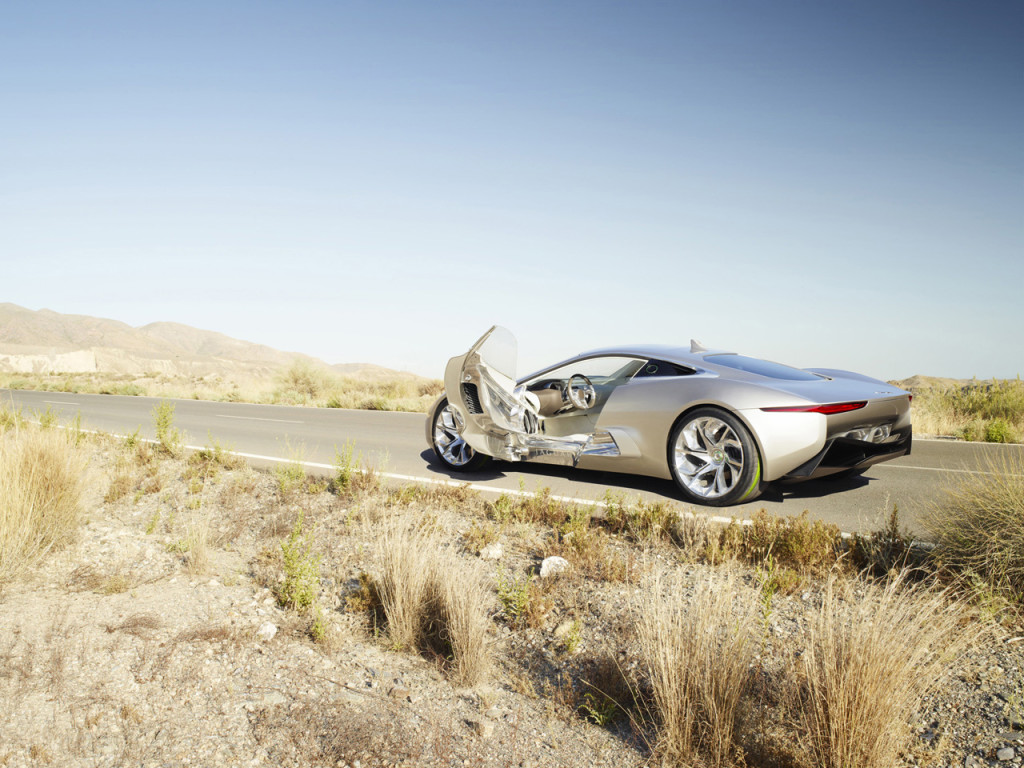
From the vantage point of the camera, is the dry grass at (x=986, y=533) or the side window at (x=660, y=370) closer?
the dry grass at (x=986, y=533)

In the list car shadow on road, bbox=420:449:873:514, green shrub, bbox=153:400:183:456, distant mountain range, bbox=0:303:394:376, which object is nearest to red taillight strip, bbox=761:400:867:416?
car shadow on road, bbox=420:449:873:514

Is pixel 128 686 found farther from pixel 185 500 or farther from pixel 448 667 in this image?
pixel 185 500

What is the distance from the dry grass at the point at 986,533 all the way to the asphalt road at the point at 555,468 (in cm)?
20

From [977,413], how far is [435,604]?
13203 mm

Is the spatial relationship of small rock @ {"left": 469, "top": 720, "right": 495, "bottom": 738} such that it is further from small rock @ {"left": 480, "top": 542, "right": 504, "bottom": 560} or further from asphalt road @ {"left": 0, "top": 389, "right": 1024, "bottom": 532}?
asphalt road @ {"left": 0, "top": 389, "right": 1024, "bottom": 532}

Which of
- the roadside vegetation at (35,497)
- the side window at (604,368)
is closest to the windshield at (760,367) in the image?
the side window at (604,368)

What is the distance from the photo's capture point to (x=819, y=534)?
4461mm

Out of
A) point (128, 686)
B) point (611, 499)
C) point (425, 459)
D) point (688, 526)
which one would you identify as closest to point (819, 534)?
point (688, 526)

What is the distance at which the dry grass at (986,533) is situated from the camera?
3.68m

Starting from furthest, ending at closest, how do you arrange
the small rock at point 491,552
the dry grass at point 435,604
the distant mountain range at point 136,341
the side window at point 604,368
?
the distant mountain range at point 136,341 → the side window at point 604,368 → the small rock at point 491,552 → the dry grass at point 435,604

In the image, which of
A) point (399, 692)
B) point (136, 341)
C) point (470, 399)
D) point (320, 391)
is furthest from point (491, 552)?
point (136, 341)

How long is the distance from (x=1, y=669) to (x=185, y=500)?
441 cm

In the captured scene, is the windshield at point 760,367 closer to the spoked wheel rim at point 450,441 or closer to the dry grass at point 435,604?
the spoked wheel rim at point 450,441

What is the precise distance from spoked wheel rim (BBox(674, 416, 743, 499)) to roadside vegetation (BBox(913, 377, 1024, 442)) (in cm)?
781
